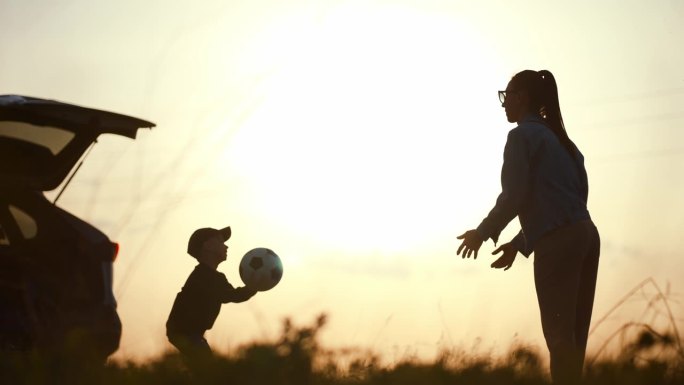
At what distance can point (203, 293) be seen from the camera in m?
9.40

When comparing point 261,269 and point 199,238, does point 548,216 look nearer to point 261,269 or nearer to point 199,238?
point 261,269

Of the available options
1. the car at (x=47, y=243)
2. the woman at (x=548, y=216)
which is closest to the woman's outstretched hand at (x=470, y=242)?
the woman at (x=548, y=216)

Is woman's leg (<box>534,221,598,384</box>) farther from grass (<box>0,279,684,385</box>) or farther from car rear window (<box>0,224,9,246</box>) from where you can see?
car rear window (<box>0,224,9,246</box>)

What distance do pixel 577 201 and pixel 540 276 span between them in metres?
0.54

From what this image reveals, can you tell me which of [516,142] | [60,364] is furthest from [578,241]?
[60,364]

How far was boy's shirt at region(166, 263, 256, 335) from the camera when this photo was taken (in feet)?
30.3

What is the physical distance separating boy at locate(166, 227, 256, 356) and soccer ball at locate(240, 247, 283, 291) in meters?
0.19

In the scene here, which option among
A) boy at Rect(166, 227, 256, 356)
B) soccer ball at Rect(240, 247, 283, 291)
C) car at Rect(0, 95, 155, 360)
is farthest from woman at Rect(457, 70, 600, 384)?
soccer ball at Rect(240, 247, 283, 291)

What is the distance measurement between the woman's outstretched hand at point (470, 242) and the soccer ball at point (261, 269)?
3.35 m

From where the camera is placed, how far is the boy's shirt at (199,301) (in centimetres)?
924

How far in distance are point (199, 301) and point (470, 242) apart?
3084mm

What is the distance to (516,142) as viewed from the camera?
23.2 feet

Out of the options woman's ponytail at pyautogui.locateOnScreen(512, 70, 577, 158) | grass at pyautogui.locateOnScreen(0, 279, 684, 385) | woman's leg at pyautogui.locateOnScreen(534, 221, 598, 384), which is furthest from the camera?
woman's ponytail at pyautogui.locateOnScreen(512, 70, 577, 158)

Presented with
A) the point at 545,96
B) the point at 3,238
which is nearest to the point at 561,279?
the point at 545,96
